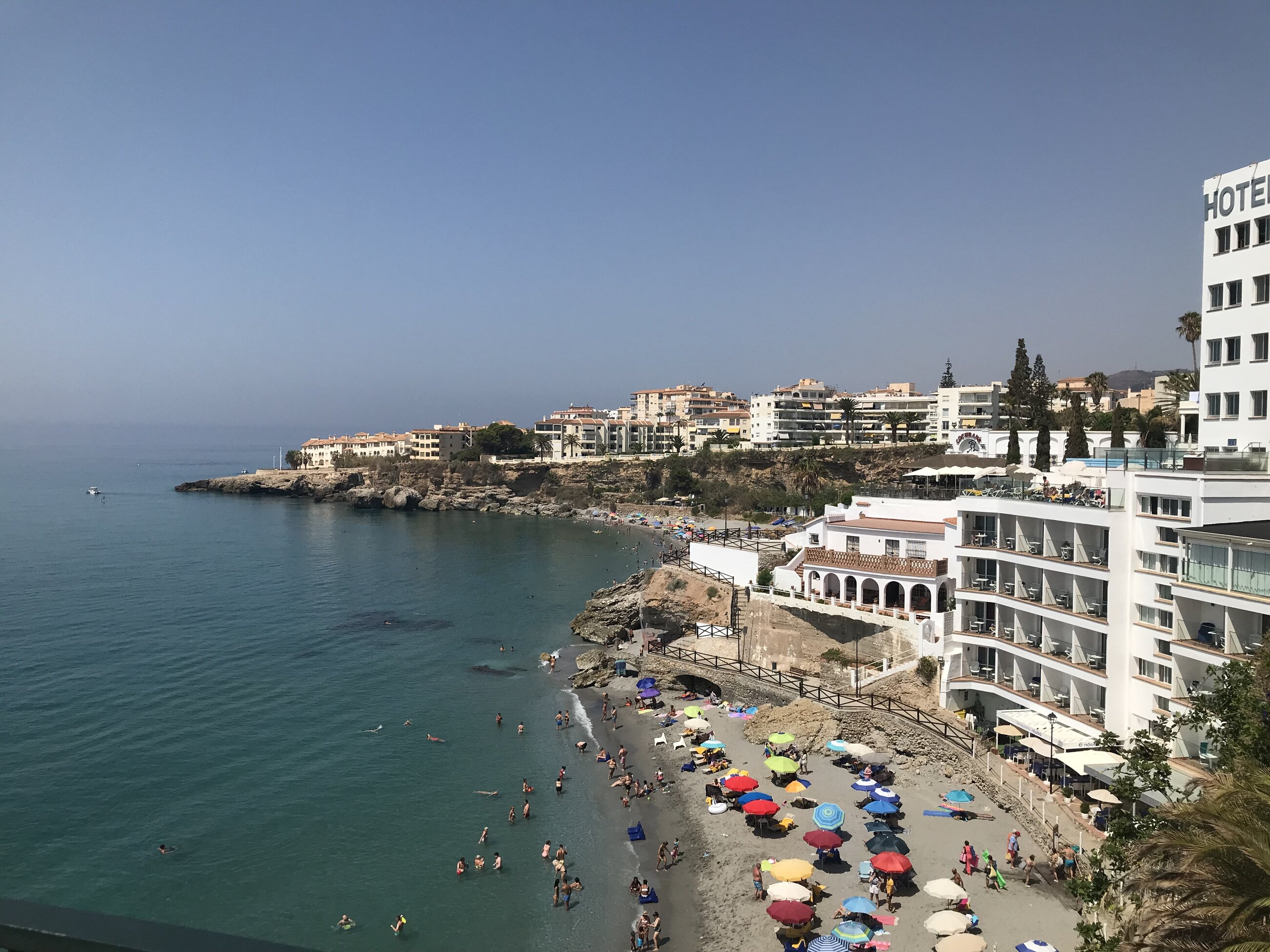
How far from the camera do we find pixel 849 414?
127 meters

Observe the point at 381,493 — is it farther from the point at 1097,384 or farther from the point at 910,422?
the point at 1097,384

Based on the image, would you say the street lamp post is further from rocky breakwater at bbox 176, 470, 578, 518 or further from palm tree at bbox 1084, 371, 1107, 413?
rocky breakwater at bbox 176, 470, 578, 518

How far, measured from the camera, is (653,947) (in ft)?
70.4

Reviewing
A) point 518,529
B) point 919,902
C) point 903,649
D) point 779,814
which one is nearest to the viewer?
point 919,902

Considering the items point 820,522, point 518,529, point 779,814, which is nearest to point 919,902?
point 779,814

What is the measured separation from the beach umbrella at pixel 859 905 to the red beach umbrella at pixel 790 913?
2.79 ft

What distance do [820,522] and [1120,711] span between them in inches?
689

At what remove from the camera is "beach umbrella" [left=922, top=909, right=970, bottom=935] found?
1961 cm

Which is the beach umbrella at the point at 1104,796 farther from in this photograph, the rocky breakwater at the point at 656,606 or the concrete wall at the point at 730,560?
the concrete wall at the point at 730,560

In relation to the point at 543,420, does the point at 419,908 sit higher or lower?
lower

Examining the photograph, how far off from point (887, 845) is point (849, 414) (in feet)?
354

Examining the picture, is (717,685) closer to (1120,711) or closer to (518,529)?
(1120,711)

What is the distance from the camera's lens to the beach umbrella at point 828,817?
24.7m

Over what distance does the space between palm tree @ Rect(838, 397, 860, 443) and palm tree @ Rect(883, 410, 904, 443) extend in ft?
15.8
